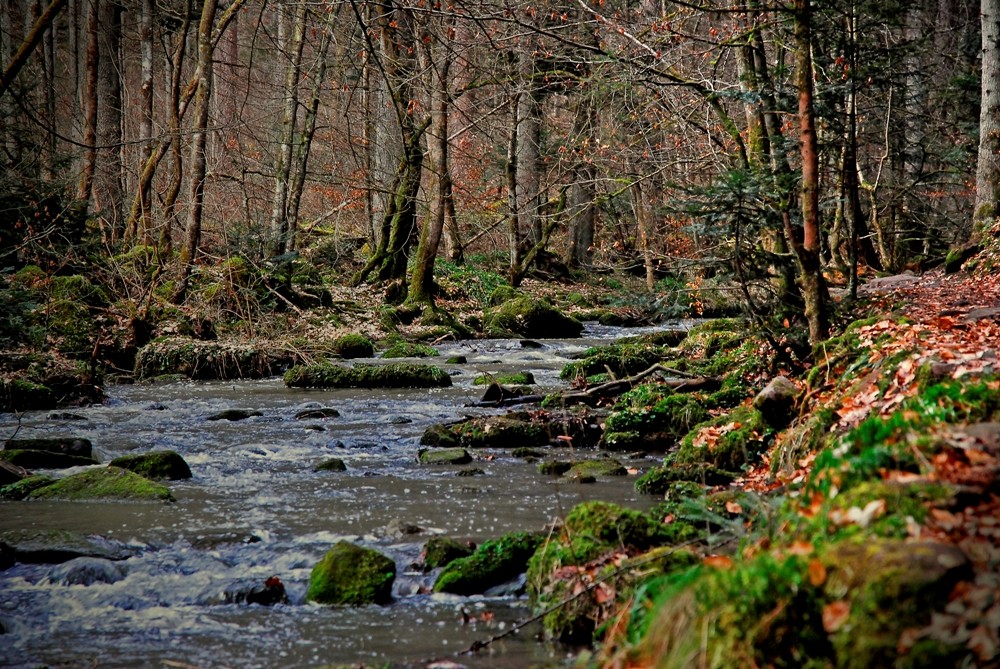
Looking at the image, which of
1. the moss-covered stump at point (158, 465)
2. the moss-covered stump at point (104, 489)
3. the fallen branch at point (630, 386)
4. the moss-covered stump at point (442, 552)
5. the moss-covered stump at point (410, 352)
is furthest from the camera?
the moss-covered stump at point (410, 352)

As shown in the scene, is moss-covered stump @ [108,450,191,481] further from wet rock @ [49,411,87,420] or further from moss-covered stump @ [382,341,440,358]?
moss-covered stump @ [382,341,440,358]

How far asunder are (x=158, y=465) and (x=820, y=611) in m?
7.19

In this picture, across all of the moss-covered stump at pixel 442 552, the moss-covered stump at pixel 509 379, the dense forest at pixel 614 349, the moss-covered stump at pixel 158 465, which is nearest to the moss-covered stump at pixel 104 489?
the dense forest at pixel 614 349

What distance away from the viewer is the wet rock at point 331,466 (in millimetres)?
8828

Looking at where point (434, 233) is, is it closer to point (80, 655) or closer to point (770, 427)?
point (770, 427)

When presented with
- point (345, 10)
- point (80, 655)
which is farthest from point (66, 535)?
point (345, 10)

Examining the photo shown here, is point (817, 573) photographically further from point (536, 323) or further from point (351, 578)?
point (536, 323)

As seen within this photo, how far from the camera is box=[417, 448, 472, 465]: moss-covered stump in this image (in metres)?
9.05

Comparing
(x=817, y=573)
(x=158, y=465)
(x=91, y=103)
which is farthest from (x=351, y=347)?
(x=817, y=573)

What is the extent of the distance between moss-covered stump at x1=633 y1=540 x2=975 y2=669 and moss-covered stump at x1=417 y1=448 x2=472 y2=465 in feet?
19.3

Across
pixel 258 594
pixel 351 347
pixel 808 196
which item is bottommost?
pixel 258 594

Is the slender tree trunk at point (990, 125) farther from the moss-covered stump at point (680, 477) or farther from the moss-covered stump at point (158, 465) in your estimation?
the moss-covered stump at point (158, 465)

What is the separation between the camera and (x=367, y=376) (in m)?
14.4

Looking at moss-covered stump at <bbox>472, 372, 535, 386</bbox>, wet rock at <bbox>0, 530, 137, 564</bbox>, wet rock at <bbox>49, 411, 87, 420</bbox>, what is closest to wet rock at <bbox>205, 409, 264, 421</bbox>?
wet rock at <bbox>49, 411, 87, 420</bbox>
